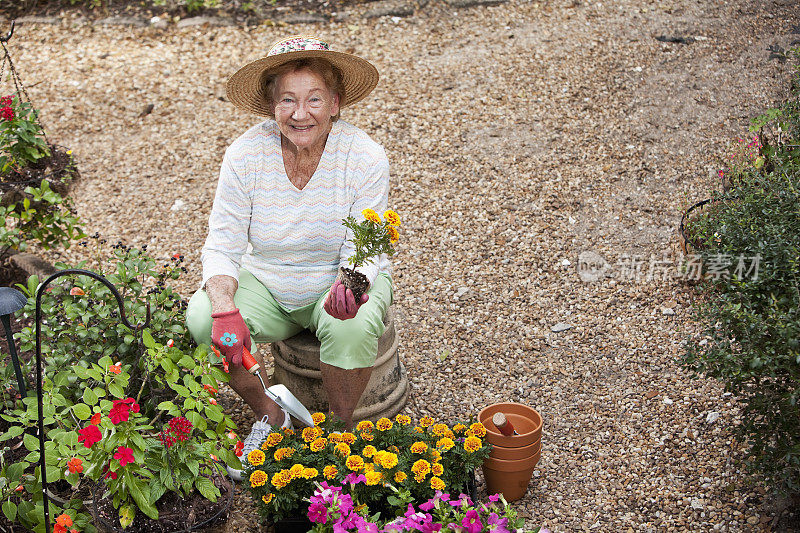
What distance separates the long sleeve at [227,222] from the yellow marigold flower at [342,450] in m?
0.75

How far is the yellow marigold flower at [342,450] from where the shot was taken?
2379mm

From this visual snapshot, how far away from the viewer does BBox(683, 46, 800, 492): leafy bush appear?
214 cm

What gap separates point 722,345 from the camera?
2.24 meters

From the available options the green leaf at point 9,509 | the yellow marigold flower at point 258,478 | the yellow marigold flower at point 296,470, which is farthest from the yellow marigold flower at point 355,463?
the green leaf at point 9,509

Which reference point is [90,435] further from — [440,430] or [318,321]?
[440,430]

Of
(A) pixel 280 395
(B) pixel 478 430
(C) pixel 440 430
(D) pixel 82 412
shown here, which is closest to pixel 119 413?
(D) pixel 82 412

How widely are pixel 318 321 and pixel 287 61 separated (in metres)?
0.89

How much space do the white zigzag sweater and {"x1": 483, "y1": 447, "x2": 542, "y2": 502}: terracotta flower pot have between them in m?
0.77

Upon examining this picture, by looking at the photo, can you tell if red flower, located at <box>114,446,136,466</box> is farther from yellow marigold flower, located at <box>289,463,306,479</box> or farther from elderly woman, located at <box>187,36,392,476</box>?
elderly woman, located at <box>187,36,392,476</box>

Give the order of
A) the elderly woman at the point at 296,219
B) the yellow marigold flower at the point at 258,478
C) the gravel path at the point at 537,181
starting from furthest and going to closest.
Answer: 1. the gravel path at the point at 537,181
2. the elderly woman at the point at 296,219
3. the yellow marigold flower at the point at 258,478

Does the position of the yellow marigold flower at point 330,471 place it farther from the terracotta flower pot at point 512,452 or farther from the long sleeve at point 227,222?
the long sleeve at point 227,222

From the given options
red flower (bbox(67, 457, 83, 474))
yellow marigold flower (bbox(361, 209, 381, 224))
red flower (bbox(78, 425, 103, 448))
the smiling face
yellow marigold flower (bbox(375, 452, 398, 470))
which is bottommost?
yellow marigold flower (bbox(375, 452, 398, 470))

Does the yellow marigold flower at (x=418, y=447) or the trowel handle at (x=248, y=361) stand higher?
the trowel handle at (x=248, y=361)

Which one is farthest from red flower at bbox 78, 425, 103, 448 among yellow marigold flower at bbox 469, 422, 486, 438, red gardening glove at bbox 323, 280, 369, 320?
yellow marigold flower at bbox 469, 422, 486, 438
